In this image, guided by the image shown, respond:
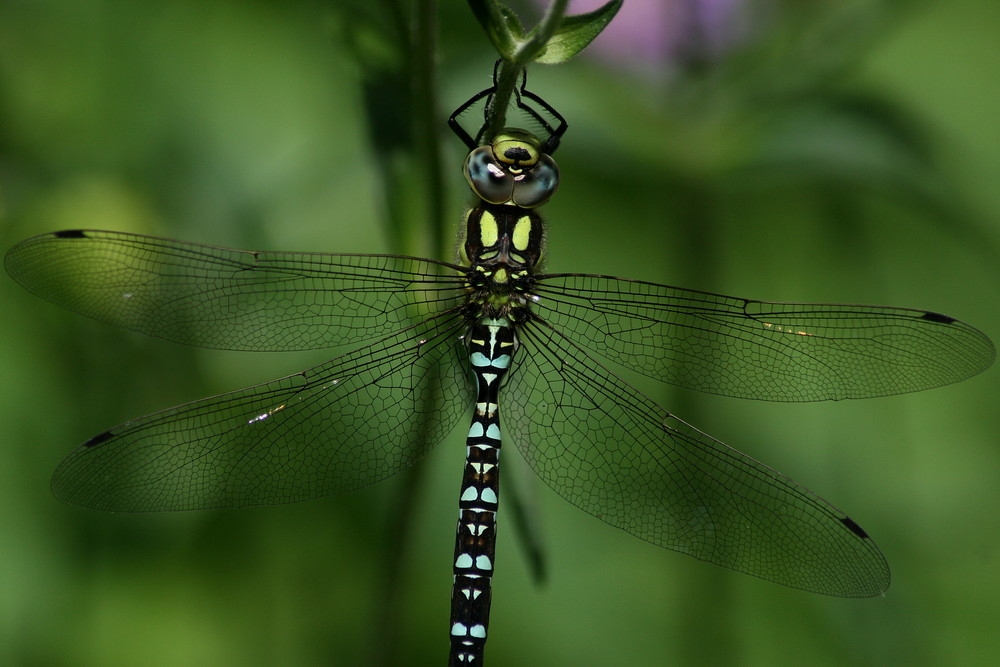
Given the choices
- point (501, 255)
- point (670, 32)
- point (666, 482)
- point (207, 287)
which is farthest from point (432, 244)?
point (670, 32)

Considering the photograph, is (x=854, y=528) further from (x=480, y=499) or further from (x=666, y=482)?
(x=480, y=499)

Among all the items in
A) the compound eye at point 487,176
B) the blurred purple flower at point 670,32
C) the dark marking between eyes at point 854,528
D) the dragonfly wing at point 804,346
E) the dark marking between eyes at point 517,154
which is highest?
the blurred purple flower at point 670,32

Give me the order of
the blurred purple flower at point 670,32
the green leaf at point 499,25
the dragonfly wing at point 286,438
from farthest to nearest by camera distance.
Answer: the blurred purple flower at point 670,32 < the dragonfly wing at point 286,438 < the green leaf at point 499,25

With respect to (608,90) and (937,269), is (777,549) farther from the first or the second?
(937,269)

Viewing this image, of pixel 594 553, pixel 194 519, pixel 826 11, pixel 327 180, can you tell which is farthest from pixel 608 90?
pixel 194 519

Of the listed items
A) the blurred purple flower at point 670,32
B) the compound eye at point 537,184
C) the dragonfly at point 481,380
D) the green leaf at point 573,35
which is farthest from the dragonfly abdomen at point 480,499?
the blurred purple flower at point 670,32

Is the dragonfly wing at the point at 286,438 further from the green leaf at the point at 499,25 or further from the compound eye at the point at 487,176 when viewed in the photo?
the green leaf at the point at 499,25
